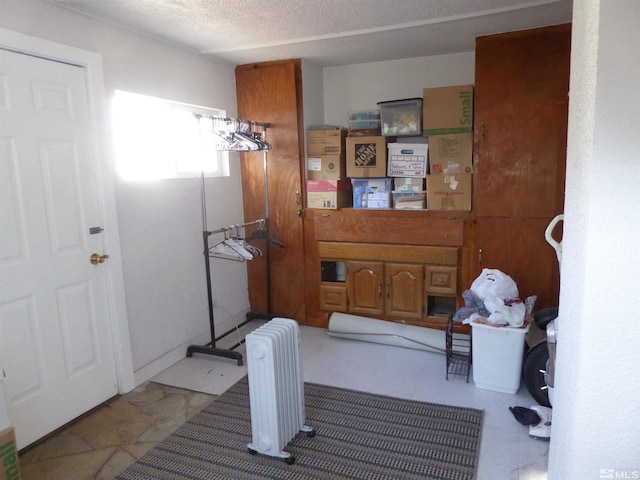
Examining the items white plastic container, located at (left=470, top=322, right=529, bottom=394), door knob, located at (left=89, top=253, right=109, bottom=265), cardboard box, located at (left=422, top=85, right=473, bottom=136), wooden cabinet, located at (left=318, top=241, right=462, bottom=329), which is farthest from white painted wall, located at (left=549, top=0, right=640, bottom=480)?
door knob, located at (left=89, top=253, right=109, bottom=265)

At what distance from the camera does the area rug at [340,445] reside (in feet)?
6.90

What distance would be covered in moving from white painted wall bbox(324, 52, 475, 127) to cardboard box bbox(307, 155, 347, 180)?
22.2 inches

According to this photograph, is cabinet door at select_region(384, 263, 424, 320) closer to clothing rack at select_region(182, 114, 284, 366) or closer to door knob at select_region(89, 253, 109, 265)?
clothing rack at select_region(182, 114, 284, 366)

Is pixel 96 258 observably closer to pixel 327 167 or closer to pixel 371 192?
pixel 327 167

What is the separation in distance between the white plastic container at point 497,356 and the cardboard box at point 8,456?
8.12 ft

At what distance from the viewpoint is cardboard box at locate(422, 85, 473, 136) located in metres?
3.31

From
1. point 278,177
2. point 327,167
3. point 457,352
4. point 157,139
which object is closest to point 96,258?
point 157,139

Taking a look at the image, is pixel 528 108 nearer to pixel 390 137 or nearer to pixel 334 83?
pixel 390 137

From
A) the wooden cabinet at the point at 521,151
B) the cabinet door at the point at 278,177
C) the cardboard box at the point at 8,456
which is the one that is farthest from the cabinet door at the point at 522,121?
the cardboard box at the point at 8,456

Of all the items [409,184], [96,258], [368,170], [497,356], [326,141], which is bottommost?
[497,356]

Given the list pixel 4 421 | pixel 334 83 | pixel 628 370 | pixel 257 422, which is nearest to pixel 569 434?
pixel 628 370

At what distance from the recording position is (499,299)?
2787 mm

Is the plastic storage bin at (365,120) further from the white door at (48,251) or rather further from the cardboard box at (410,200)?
the white door at (48,251)

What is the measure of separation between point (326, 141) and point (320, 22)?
1118 millimetres
